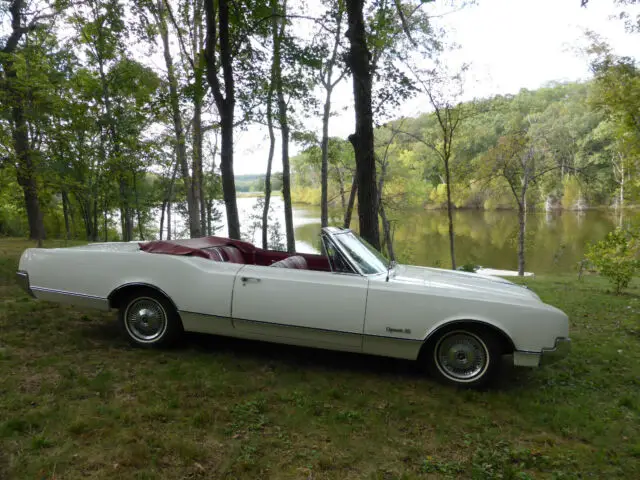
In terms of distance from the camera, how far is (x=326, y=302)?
347 centimetres

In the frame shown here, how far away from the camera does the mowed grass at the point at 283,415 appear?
2322mm

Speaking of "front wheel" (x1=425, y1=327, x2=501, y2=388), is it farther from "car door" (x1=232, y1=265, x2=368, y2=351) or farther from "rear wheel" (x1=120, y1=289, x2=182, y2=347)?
"rear wheel" (x1=120, y1=289, x2=182, y2=347)

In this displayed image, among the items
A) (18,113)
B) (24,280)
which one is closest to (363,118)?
(24,280)

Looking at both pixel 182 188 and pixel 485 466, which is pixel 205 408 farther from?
pixel 182 188

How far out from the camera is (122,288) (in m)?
4.02

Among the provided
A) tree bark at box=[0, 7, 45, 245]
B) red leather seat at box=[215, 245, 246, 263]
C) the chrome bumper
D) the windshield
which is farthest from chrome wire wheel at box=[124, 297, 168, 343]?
tree bark at box=[0, 7, 45, 245]

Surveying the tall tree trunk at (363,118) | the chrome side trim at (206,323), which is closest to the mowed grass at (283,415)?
the chrome side trim at (206,323)

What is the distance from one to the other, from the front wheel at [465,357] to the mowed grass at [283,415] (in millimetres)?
125

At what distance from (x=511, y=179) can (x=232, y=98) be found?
15.5 metres

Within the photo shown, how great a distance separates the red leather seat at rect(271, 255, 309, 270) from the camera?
4.15 metres

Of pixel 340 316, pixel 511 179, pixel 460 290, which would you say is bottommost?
pixel 340 316

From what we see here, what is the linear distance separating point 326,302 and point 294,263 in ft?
3.37

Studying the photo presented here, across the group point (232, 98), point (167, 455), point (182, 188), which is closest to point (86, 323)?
point (167, 455)

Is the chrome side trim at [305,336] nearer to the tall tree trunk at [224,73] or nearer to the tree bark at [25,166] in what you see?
the tall tree trunk at [224,73]
